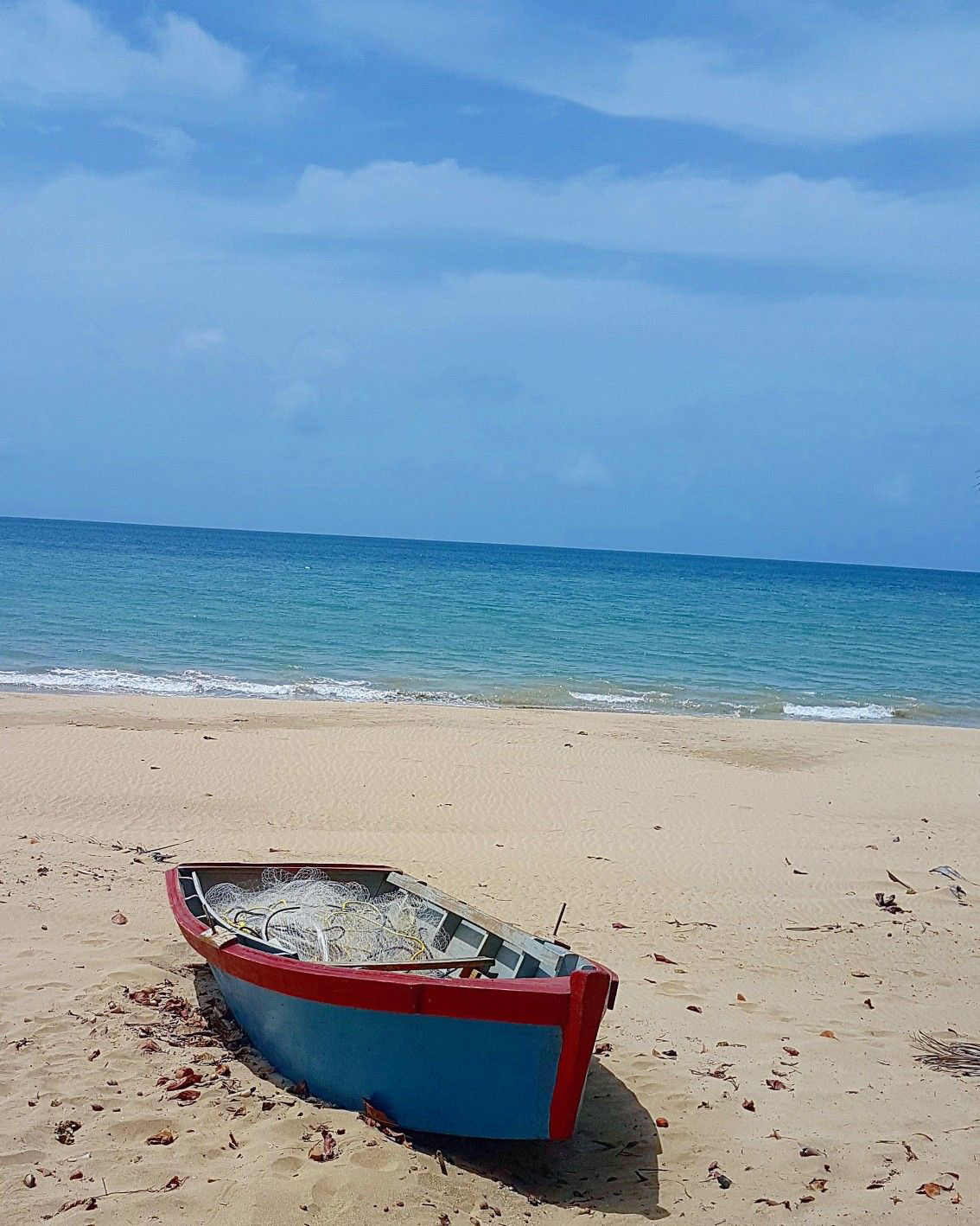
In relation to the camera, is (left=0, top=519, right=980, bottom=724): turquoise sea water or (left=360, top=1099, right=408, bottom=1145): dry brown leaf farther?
(left=0, top=519, right=980, bottom=724): turquoise sea water

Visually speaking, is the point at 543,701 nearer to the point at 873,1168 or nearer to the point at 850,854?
the point at 850,854

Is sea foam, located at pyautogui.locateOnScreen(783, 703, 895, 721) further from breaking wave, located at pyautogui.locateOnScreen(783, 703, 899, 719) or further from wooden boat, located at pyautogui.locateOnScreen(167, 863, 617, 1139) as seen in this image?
wooden boat, located at pyautogui.locateOnScreen(167, 863, 617, 1139)

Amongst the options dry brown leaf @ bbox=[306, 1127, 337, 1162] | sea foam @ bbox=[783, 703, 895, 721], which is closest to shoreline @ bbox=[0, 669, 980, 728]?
sea foam @ bbox=[783, 703, 895, 721]

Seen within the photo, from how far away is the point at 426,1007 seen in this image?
491 cm

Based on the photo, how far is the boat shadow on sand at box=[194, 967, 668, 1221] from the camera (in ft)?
16.3

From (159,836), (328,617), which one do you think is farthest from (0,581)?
(159,836)

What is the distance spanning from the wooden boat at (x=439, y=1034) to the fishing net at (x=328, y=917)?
1.18 feet

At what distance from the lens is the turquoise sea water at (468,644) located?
923 inches

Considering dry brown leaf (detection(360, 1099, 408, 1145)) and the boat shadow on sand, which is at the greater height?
dry brown leaf (detection(360, 1099, 408, 1145))

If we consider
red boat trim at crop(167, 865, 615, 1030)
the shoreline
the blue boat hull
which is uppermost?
red boat trim at crop(167, 865, 615, 1030)

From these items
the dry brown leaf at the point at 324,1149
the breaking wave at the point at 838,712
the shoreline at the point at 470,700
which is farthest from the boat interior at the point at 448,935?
the breaking wave at the point at 838,712

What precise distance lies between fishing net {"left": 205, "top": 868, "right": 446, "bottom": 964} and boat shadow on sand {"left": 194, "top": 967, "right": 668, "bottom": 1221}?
0.74 m

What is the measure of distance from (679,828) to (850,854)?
1.87m

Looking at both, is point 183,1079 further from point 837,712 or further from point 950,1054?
point 837,712
